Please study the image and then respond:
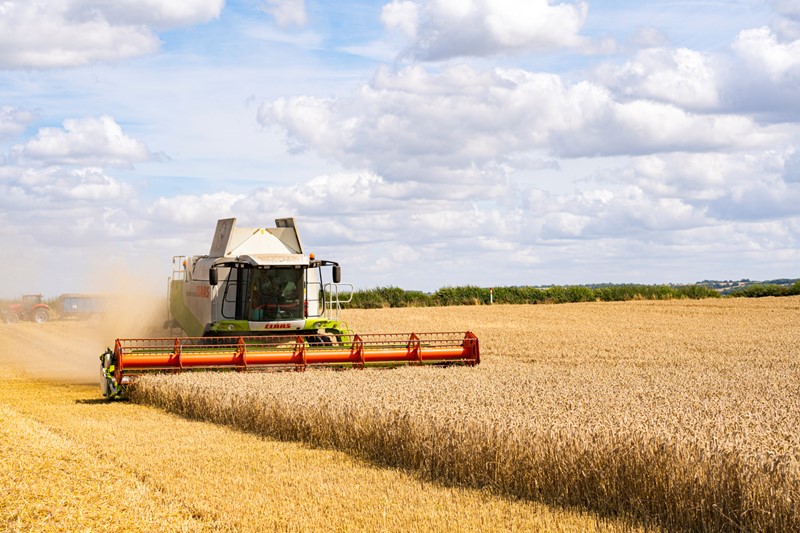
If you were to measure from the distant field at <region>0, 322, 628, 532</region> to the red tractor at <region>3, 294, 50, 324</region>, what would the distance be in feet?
106

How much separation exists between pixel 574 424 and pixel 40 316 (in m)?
38.7

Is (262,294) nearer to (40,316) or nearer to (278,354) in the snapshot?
(278,354)

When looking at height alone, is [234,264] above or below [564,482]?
above

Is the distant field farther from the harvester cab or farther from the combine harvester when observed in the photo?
the harvester cab

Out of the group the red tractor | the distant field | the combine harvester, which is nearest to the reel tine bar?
Answer: the combine harvester

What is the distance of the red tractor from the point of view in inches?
1638

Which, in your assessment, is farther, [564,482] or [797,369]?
[797,369]

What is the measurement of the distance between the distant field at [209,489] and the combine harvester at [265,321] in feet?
11.7

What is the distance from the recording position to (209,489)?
7734mm

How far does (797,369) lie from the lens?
16.1m

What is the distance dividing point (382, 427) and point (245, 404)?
286 cm

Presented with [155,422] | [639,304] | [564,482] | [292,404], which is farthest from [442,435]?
[639,304]

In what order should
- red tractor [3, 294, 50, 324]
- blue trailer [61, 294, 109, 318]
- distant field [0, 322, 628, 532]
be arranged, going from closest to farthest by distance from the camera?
distant field [0, 322, 628, 532], red tractor [3, 294, 50, 324], blue trailer [61, 294, 109, 318]

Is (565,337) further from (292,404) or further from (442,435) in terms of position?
(442,435)
